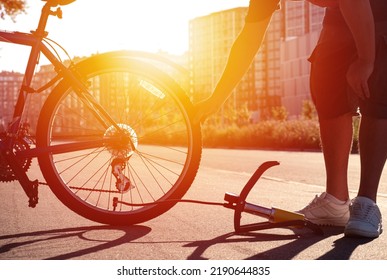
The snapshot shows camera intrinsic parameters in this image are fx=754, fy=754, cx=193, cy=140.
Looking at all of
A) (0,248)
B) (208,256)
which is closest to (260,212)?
(208,256)

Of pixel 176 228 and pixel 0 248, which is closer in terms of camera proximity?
pixel 0 248

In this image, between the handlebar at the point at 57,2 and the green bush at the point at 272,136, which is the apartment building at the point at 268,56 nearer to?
the green bush at the point at 272,136

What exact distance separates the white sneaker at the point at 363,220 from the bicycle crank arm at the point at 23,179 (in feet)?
4.35

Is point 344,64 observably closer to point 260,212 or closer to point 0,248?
point 260,212

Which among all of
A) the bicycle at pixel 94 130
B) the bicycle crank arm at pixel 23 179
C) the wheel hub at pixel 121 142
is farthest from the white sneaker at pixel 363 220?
the bicycle crank arm at pixel 23 179

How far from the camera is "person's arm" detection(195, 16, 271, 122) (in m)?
3.32

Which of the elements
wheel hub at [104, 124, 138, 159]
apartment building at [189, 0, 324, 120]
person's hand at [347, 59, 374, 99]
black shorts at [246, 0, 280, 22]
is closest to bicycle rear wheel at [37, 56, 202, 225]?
wheel hub at [104, 124, 138, 159]

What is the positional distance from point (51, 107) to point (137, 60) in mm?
443

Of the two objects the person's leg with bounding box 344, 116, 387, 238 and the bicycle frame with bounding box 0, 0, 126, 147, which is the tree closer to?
the bicycle frame with bounding box 0, 0, 126, 147

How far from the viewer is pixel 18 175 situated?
3.28 meters

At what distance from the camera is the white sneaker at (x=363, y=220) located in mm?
2955

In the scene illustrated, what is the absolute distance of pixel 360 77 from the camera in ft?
9.95

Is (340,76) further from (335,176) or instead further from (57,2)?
(57,2)
